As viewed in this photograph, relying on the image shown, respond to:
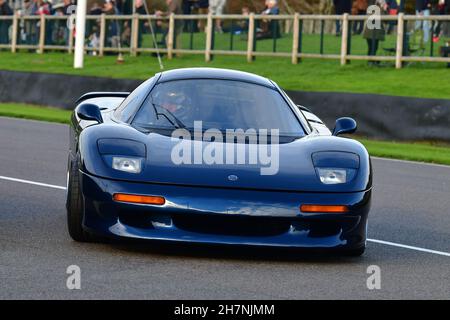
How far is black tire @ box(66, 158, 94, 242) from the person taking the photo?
8.05 m

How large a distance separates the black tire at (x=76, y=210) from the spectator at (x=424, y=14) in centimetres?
1915

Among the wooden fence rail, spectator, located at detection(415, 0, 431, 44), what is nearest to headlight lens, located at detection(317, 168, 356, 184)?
the wooden fence rail

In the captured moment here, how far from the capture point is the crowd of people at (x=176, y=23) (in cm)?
2784

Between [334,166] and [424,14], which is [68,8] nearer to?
[424,14]

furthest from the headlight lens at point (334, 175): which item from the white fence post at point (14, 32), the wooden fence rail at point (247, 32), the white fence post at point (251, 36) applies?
the white fence post at point (14, 32)

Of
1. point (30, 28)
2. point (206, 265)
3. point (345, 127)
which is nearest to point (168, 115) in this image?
point (345, 127)

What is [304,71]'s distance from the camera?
2945 centimetres

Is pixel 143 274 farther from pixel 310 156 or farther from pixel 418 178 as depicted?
pixel 418 178

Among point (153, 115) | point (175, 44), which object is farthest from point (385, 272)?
point (175, 44)

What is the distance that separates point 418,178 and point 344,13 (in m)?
14.8

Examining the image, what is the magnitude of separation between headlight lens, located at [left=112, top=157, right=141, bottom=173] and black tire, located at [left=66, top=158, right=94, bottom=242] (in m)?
0.33

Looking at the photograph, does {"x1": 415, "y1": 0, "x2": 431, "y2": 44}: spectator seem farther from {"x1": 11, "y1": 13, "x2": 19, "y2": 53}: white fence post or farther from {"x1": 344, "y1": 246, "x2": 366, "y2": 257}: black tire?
{"x1": 344, "y1": 246, "x2": 366, "y2": 257}: black tire

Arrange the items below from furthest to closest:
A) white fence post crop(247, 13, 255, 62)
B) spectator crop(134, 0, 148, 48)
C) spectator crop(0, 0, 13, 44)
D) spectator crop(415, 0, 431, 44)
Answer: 1. spectator crop(0, 0, 13, 44)
2. spectator crop(134, 0, 148, 48)
3. white fence post crop(247, 13, 255, 62)
4. spectator crop(415, 0, 431, 44)

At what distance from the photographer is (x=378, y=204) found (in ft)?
38.3
